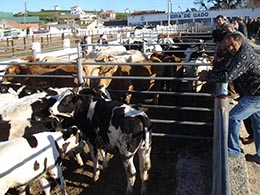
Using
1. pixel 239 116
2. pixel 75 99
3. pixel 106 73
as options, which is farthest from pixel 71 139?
pixel 106 73

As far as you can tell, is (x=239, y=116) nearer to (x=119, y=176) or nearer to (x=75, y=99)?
(x=119, y=176)

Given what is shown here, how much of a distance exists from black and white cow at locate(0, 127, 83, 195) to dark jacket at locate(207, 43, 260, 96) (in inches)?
83.5

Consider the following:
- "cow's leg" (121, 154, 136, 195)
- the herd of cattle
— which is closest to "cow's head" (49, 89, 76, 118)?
the herd of cattle

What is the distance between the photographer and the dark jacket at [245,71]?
426 centimetres

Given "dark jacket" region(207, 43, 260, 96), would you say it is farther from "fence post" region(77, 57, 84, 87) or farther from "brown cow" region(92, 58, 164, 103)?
"brown cow" region(92, 58, 164, 103)

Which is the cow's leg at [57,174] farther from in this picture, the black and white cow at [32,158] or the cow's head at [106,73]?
the cow's head at [106,73]

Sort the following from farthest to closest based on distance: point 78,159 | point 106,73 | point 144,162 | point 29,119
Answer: point 106,73 → point 78,159 → point 29,119 → point 144,162

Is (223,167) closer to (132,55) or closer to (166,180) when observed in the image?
(166,180)

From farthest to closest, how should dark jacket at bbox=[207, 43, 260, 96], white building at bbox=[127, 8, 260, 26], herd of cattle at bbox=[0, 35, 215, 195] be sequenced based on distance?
white building at bbox=[127, 8, 260, 26], dark jacket at bbox=[207, 43, 260, 96], herd of cattle at bbox=[0, 35, 215, 195]

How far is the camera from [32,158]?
4074mm

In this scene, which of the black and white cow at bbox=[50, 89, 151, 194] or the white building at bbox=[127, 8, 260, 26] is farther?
the white building at bbox=[127, 8, 260, 26]

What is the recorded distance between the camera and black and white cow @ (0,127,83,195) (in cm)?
385

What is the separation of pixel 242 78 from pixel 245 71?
0.23 m

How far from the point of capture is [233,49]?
14.4ft
